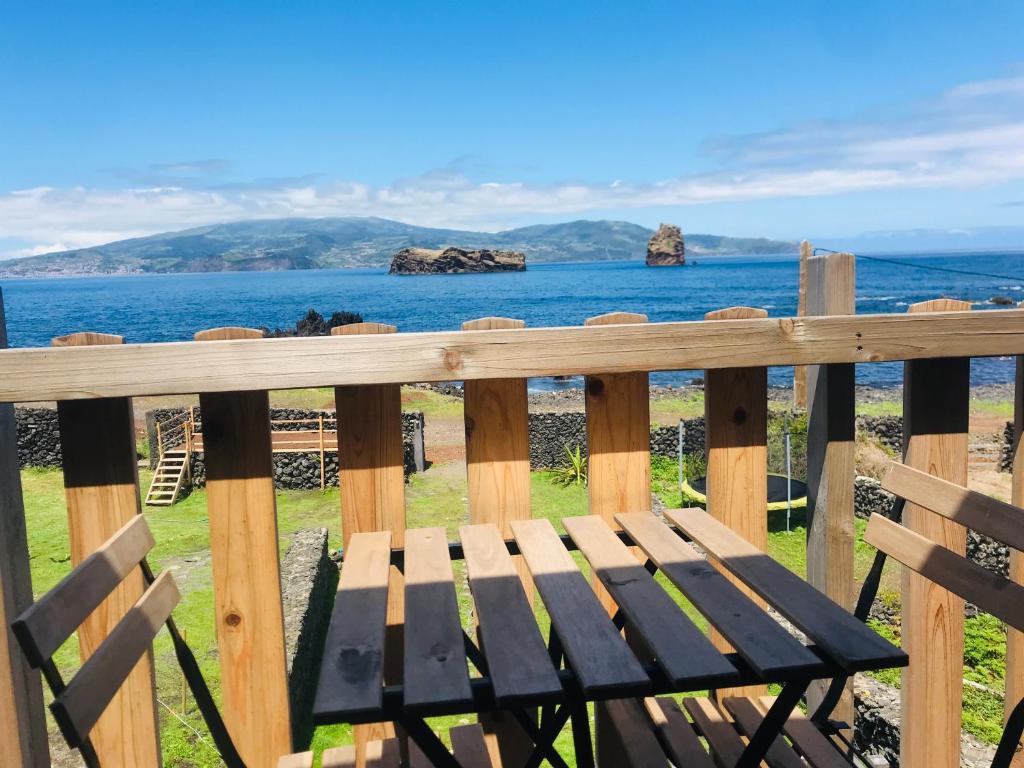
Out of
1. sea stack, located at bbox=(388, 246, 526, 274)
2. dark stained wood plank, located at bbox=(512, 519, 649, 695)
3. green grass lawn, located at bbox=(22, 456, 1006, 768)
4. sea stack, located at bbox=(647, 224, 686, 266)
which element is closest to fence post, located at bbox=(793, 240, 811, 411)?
dark stained wood plank, located at bbox=(512, 519, 649, 695)

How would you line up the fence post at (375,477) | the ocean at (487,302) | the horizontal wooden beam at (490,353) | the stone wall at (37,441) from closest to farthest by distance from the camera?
the horizontal wooden beam at (490,353) → the fence post at (375,477) → the stone wall at (37,441) → the ocean at (487,302)

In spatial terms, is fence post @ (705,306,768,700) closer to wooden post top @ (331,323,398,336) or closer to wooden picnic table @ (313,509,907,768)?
wooden picnic table @ (313,509,907,768)

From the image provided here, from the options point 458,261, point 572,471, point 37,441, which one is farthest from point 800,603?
point 458,261

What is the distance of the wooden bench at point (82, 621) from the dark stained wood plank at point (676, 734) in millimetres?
1004

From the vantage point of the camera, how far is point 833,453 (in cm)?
174

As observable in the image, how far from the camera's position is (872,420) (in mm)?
19094

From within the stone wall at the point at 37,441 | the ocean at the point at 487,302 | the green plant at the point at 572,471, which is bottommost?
the green plant at the point at 572,471

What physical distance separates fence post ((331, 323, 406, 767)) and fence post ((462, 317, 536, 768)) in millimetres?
160

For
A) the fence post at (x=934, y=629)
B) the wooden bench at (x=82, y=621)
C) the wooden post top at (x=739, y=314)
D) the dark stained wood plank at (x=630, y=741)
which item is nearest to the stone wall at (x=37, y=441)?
the wooden bench at (x=82, y=621)

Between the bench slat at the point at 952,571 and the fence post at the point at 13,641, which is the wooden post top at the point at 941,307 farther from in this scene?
the fence post at the point at 13,641

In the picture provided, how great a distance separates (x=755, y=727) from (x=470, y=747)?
60 cm

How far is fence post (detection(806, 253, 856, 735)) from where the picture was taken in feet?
5.66

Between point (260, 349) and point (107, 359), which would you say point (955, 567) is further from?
point (107, 359)

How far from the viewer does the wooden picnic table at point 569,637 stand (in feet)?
3.31
